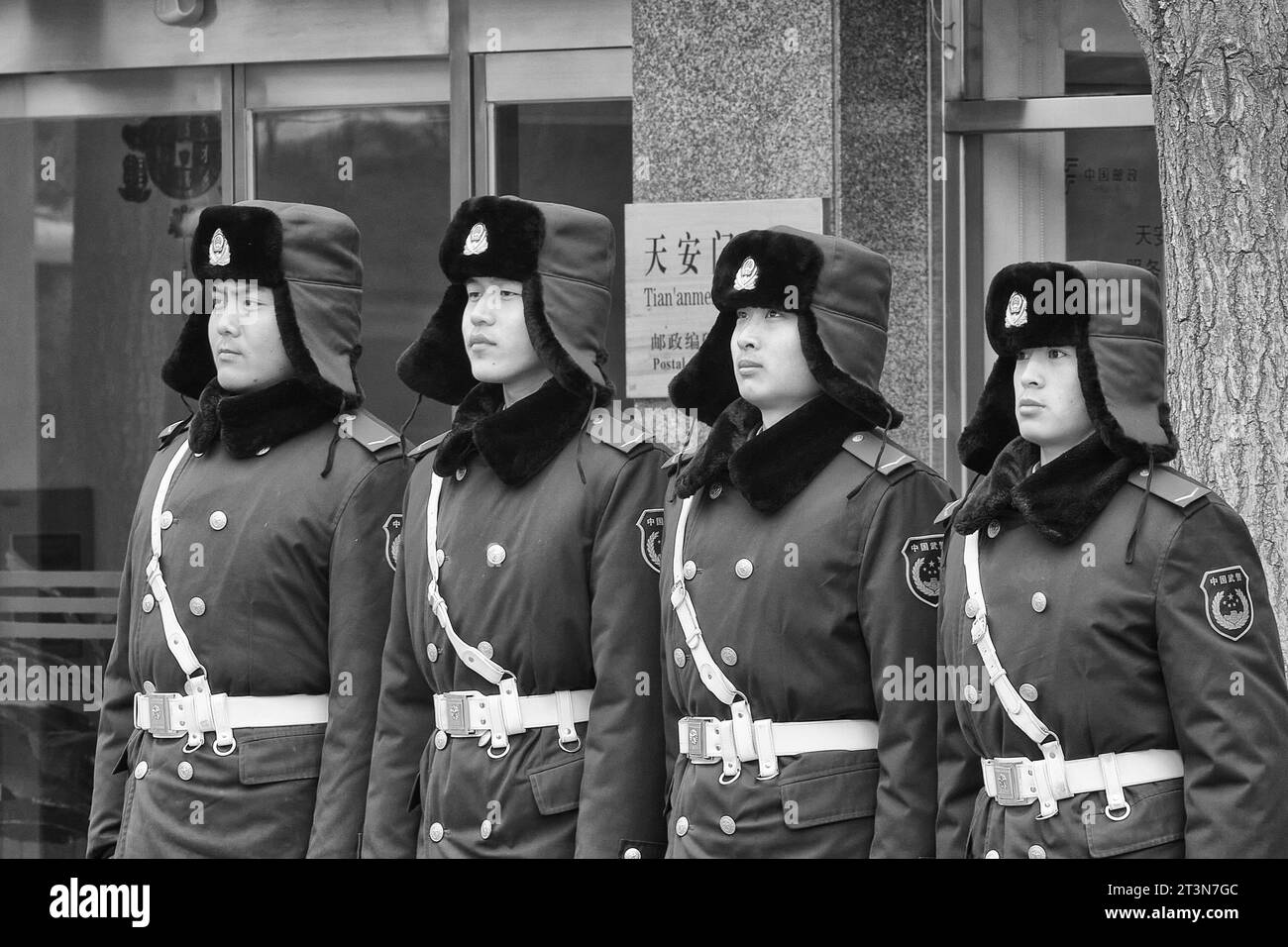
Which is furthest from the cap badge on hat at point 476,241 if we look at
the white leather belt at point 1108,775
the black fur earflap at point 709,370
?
the white leather belt at point 1108,775

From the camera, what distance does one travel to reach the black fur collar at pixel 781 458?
4402mm

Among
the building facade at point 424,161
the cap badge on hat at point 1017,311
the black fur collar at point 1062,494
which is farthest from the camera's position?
the building facade at point 424,161

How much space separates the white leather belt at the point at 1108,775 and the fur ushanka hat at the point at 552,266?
56.2 inches

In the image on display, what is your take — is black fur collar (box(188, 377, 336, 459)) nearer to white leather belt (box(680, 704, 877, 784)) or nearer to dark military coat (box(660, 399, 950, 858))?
dark military coat (box(660, 399, 950, 858))

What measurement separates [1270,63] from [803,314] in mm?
1489

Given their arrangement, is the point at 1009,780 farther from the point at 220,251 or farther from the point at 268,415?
the point at 220,251

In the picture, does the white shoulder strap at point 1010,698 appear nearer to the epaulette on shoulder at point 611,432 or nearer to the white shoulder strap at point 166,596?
the epaulette on shoulder at point 611,432

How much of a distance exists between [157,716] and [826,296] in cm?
195

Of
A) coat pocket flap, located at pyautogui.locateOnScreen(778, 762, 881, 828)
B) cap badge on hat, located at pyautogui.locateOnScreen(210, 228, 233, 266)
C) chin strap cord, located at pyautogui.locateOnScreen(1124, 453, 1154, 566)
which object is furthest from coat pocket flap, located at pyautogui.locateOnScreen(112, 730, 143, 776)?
chin strap cord, located at pyautogui.locateOnScreen(1124, 453, 1154, 566)

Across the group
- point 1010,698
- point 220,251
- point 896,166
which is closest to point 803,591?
point 1010,698

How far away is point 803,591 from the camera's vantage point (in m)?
4.28

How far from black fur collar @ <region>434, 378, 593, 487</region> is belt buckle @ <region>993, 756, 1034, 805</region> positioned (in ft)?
4.37

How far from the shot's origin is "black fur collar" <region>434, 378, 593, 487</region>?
467 cm
